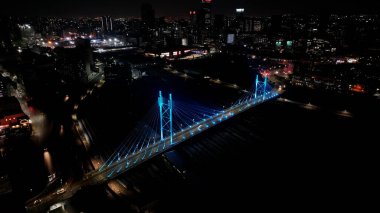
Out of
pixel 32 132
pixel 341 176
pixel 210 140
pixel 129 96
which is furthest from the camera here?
pixel 129 96

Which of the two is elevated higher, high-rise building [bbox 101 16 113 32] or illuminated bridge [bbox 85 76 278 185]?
high-rise building [bbox 101 16 113 32]

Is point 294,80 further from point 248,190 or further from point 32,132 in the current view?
point 32,132

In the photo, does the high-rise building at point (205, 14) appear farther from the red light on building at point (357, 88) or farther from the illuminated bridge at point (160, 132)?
the illuminated bridge at point (160, 132)

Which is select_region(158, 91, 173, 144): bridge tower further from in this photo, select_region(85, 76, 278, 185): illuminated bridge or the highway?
the highway

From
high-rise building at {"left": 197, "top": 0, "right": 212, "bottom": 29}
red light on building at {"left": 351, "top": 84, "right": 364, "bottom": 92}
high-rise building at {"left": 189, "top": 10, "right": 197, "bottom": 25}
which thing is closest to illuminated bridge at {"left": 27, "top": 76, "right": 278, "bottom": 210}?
red light on building at {"left": 351, "top": 84, "right": 364, "bottom": 92}

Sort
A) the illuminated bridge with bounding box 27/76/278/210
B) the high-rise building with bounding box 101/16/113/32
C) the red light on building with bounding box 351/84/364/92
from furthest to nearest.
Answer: the high-rise building with bounding box 101/16/113/32 < the red light on building with bounding box 351/84/364/92 < the illuminated bridge with bounding box 27/76/278/210

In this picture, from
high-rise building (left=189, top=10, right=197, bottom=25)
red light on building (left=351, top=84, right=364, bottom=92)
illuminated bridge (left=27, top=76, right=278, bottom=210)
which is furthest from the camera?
high-rise building (left=189, top=10, right=197, bottom=25)

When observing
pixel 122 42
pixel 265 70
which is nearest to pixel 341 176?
pixel 265 70

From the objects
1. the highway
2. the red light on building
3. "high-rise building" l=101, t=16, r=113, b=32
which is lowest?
the highway

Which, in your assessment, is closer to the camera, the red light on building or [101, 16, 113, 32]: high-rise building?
the red light on building
